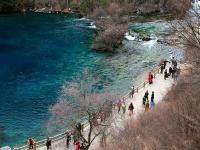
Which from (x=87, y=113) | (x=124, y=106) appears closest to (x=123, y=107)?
(x=124, y=106)

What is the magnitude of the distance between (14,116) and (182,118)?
89.0 ft

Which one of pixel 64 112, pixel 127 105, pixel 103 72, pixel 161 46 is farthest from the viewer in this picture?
pixel 161 46

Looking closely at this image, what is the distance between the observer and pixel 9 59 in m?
66.7

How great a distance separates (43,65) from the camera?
63.2 metres

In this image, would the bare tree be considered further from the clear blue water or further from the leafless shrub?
the leafless shrub

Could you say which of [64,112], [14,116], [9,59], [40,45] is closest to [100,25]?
[40,45]

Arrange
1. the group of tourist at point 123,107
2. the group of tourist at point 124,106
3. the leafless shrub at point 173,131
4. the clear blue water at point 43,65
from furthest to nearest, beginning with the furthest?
the clear blue water at point 43,65 → the group of tourist at point 123,107 → the group of tourist at point 124,106 → the leafless shrub at point 173,131

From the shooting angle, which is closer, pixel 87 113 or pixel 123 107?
pixel 87 113

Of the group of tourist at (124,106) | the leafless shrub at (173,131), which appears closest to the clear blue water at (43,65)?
the group of tourist at (124,106)

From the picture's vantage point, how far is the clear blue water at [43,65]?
4434 centimetres

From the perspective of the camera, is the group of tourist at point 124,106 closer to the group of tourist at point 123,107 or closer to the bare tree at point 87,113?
the group of tourist at point 123,107

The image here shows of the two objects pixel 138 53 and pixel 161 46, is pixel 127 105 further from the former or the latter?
pixel 161 46

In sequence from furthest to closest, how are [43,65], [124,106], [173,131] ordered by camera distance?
1. [43,65]
2. [124,106]
3. [173,131]

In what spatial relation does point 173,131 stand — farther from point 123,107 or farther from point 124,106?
point 124,106
